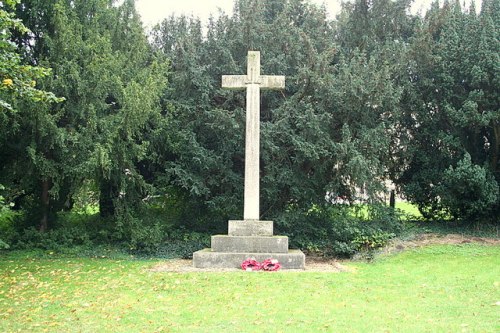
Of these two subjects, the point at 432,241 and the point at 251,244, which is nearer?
the point at 251,244

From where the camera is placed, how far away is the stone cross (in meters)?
12.5

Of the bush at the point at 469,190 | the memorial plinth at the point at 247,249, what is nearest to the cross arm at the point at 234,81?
the memorial plinth at the point at 247,249

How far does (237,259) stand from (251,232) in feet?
2.76

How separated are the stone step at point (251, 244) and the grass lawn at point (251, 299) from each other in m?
1.43

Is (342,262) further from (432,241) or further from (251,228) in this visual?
(432,241)

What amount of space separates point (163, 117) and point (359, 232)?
6.89 m

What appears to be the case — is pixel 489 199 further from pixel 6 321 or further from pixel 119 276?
pixel 6 321

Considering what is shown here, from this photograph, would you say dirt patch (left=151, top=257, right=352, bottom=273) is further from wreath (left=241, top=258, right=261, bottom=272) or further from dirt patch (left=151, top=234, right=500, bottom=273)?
wreath (left=241, top=258, right=261, bottom=272)

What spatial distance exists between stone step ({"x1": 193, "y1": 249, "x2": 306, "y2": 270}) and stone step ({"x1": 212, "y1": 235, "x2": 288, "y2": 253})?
25 cm

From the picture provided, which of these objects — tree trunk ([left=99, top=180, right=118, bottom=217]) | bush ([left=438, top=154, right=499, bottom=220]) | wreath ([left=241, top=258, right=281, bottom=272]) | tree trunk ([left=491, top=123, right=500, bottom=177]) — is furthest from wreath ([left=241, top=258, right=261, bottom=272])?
tree trunk ([left=491, top=123, right=500, bottom=177])

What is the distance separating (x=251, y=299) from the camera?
788 centimetres

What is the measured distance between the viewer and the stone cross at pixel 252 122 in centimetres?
1254

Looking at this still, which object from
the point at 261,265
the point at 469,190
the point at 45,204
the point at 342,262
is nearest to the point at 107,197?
the point at 45,204

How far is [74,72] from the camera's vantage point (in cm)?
1284
